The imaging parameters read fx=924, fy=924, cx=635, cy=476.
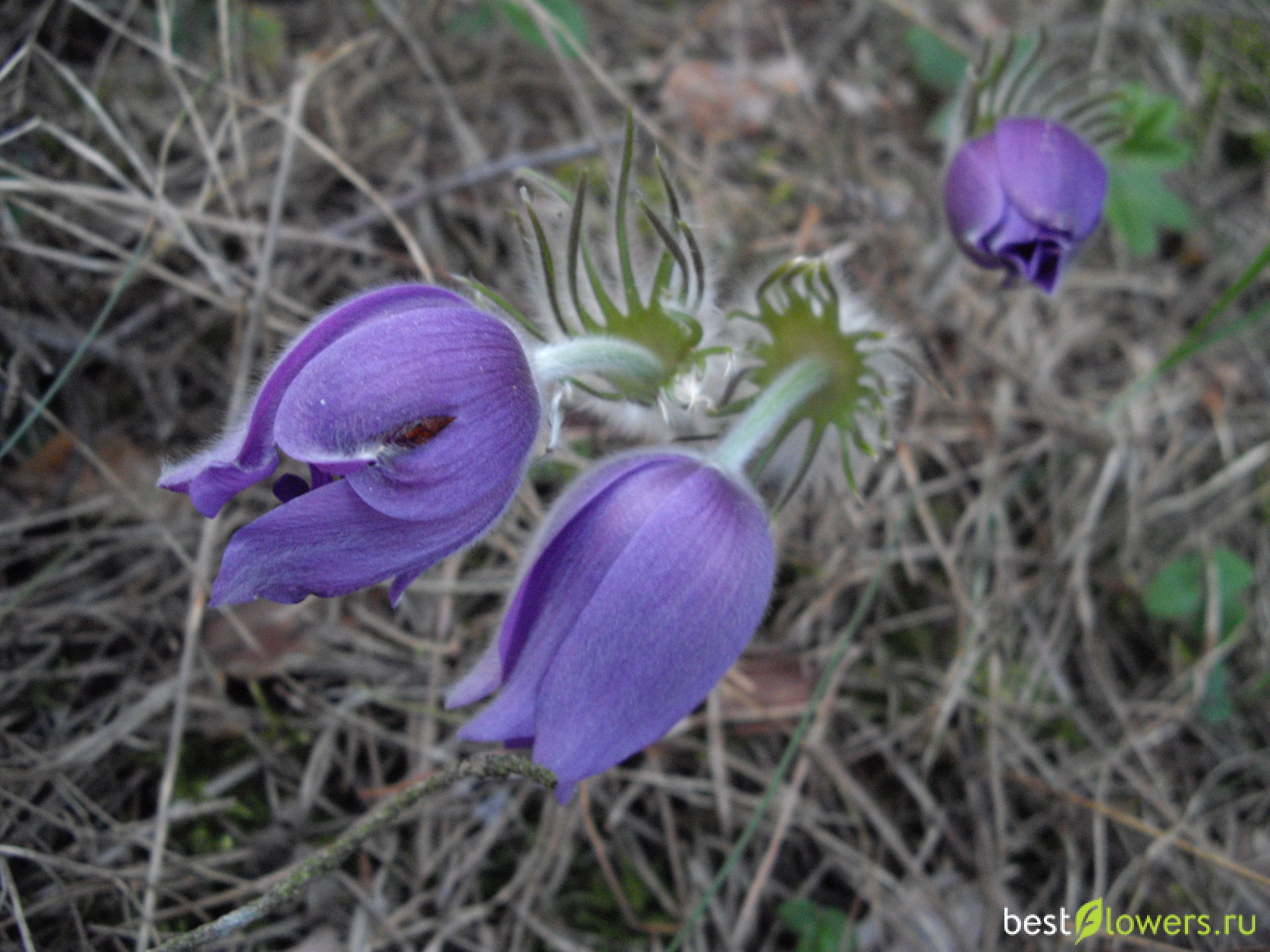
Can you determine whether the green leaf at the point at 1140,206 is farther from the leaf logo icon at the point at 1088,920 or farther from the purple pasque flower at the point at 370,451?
the purple pasque flower at the point at 370,451

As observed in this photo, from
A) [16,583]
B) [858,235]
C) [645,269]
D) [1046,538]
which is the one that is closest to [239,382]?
[16,583]

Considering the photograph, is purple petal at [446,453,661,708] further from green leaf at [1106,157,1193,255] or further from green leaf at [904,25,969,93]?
green leaf at [904,25,969,93]

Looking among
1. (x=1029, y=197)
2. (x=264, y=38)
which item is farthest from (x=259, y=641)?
(x=1029, y=197)

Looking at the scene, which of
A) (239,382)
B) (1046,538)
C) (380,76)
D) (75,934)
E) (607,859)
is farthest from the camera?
(380,76)

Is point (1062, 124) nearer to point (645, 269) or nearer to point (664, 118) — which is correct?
point (645, 269)

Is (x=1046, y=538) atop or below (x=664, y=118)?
below

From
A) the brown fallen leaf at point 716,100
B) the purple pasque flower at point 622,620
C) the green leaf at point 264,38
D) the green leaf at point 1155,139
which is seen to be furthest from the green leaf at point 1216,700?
the green leaf at point 264,38
